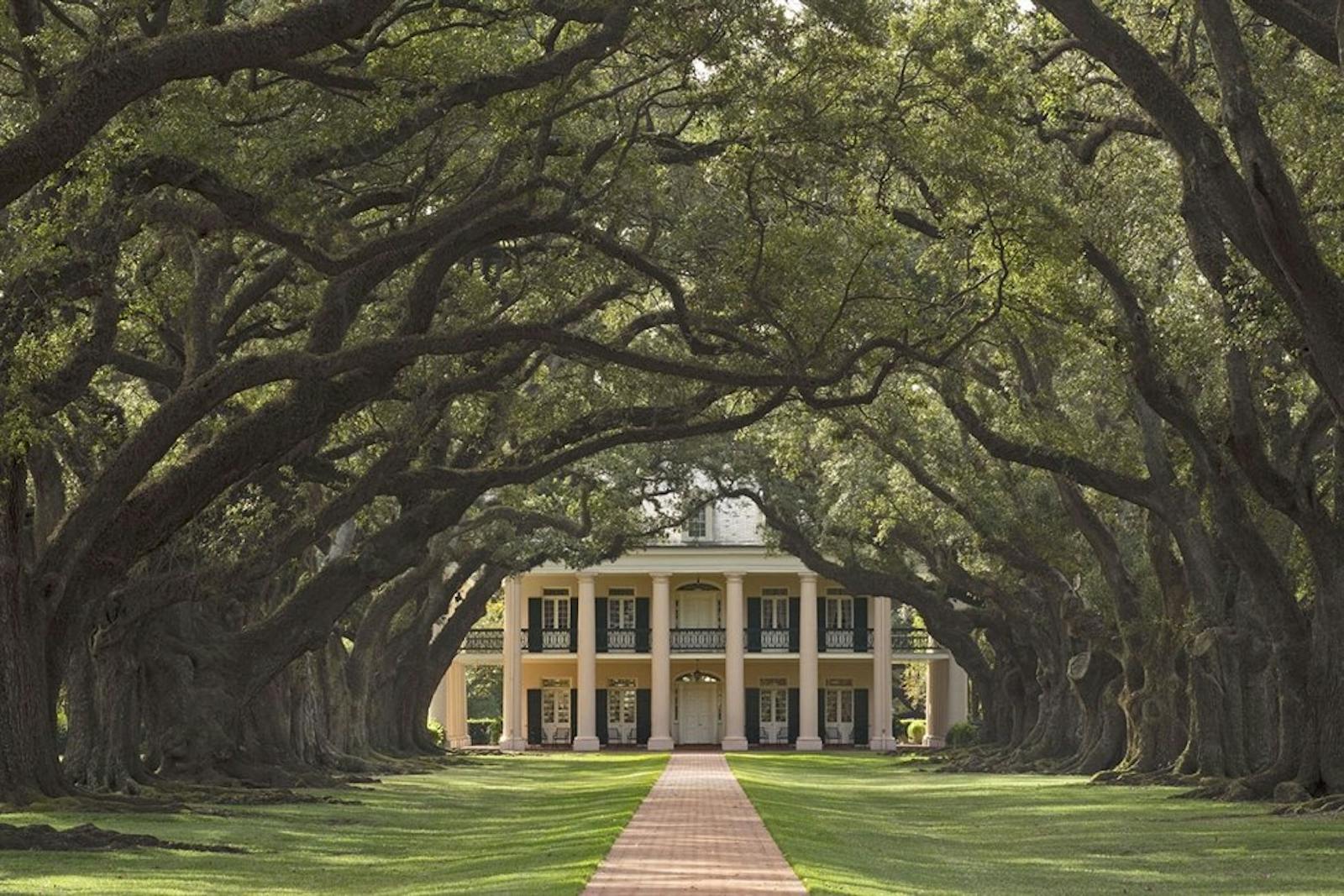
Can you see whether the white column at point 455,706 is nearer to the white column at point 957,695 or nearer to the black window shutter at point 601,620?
the black window shutter at point 601,620

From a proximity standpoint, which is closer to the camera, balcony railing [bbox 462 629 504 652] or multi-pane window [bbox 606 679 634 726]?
multi-pane window [bbox 606 679 634 726]

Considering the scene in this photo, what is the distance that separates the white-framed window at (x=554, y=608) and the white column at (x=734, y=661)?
A: 20.3 ft

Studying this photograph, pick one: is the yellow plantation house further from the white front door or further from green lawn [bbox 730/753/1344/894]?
green lawn [bbox 730/753/1344/894]

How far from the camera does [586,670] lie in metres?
73.9

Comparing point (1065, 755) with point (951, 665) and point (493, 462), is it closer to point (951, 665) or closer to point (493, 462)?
point (493, 462)

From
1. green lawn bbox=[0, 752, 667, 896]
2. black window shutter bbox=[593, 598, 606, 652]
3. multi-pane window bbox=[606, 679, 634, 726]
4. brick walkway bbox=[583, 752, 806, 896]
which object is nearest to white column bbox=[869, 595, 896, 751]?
multi-pane window bbox=[606, 679, 634, 726]

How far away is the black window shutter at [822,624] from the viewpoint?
7625cm

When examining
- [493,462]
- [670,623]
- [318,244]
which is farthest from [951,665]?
[318,244]

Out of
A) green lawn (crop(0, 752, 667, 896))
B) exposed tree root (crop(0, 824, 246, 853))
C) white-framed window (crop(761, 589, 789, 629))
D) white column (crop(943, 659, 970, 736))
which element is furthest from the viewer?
white-framed window (crop(761, 589, 789, 629))

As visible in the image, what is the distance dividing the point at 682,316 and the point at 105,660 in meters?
9.93

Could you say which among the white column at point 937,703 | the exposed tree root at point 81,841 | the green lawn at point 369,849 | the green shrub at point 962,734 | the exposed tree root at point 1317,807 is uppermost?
the white column at point 937,703

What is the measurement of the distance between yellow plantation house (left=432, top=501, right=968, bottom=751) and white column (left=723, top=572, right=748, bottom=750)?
54 millimetres

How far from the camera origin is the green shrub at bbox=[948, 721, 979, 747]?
67312 mm

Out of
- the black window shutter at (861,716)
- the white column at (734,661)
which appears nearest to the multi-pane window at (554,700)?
the white column at (734,661)
